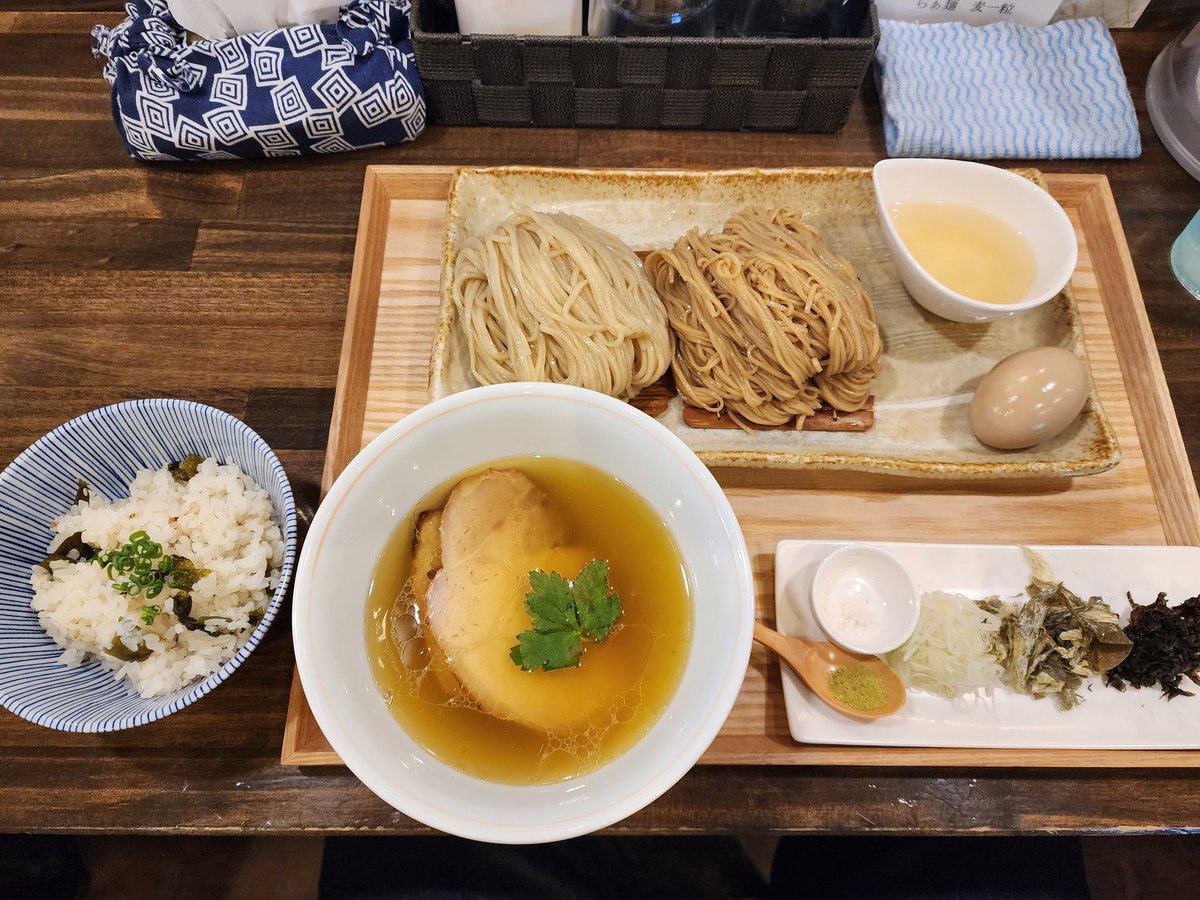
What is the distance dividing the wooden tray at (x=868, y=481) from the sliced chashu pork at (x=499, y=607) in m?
0.34

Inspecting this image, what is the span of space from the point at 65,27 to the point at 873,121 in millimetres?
2593

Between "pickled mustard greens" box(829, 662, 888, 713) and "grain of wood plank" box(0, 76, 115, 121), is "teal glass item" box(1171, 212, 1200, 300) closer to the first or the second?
"pickled mustard greens" box(829, 662, 888, 713)

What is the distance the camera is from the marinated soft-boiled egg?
156 centimetres

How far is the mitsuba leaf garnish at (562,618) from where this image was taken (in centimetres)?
123

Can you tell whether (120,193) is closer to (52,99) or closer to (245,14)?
(52,99)

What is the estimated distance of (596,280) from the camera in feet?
5.43

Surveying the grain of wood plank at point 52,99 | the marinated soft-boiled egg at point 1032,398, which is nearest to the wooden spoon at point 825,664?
the marinated soft-boiled egg at point 1032,398

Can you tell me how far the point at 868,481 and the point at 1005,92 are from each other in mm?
1356

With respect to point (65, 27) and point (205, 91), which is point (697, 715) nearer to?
point (205, 91)

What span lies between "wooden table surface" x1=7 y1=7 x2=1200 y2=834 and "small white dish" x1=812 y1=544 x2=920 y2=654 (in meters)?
0.27

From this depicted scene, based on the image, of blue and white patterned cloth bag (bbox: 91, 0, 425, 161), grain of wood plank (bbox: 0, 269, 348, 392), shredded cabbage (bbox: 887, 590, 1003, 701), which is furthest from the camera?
blue and white patterned cloth bag (bbox: 91, 0, 425, 161)

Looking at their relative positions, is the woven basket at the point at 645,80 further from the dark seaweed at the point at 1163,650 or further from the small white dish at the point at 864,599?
the dark seaweed at the point at 1163,650

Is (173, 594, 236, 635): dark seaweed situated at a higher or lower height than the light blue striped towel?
lower

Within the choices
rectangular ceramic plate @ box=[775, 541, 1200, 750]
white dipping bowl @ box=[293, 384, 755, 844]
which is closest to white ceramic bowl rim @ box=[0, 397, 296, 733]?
white dipping bowl @ box=[293, 384, 755, 844]
